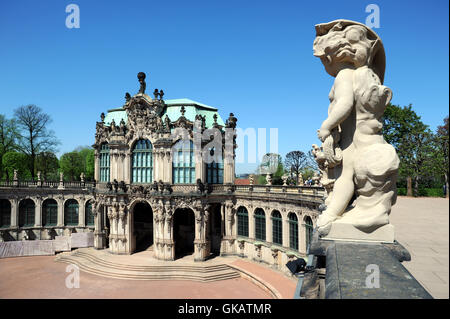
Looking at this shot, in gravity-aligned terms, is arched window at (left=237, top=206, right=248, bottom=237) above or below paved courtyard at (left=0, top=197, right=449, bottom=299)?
above

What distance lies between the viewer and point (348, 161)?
546cm

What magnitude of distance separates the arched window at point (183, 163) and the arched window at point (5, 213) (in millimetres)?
22979

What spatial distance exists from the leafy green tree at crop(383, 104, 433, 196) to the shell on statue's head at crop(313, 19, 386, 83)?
4404cm

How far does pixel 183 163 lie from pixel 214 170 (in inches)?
136

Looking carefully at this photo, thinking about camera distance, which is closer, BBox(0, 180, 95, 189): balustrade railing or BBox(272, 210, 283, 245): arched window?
BBox(272, 210, 283, 245): arched window

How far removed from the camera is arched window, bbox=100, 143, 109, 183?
3481 centimetres

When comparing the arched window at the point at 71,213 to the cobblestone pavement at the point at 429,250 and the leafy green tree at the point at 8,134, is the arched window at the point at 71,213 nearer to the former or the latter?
the leafy green tree at the point at 8,134

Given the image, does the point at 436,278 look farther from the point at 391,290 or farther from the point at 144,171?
the point at 144,171

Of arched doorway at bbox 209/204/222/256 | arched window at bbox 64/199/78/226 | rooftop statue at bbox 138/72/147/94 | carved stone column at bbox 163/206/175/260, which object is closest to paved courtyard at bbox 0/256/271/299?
carved stone column at bbox 163/206/175/260

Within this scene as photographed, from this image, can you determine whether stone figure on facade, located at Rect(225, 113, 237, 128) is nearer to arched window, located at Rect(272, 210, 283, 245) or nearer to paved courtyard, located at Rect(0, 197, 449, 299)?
arched window, located at Rect(272, 210, 283, 245)

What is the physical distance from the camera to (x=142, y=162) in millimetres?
32625

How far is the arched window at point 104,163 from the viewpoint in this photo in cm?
3481

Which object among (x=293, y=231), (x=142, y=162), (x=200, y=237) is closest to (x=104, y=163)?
(x=142, y=162)

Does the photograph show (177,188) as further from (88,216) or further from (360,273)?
(360,273)
